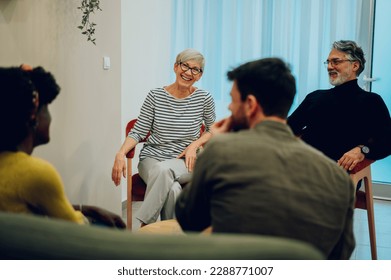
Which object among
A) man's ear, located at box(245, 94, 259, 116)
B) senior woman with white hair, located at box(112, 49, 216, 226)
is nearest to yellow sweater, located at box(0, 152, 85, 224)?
man's ear, located at box(245, 94, 259, 116)

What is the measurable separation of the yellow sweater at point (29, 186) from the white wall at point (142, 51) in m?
2.52

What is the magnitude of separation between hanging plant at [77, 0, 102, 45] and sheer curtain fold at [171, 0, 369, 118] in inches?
65.0

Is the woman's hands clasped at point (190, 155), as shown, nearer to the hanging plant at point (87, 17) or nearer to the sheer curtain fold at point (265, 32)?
the hanging plant at point (87, 17)

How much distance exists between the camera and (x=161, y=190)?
277 cm

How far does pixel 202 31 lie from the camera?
15.2ft

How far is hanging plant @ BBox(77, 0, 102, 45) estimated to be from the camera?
2844mm

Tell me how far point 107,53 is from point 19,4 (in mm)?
965

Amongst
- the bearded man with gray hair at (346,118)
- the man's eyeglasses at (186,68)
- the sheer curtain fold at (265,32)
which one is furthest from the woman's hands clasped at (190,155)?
the sheer curtain fold at (265,32)

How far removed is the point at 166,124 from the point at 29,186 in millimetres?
1661

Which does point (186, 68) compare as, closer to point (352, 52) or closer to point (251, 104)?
point (352, 52)

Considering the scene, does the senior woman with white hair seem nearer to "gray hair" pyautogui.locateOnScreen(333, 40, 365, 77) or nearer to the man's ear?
"gray hair" pyautogui.locateOnScreen(333, 40, 365, 77)

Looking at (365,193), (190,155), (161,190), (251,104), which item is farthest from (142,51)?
(251,104)

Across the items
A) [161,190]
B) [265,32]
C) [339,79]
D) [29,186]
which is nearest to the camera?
[29,186]

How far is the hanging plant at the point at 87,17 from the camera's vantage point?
284cm
